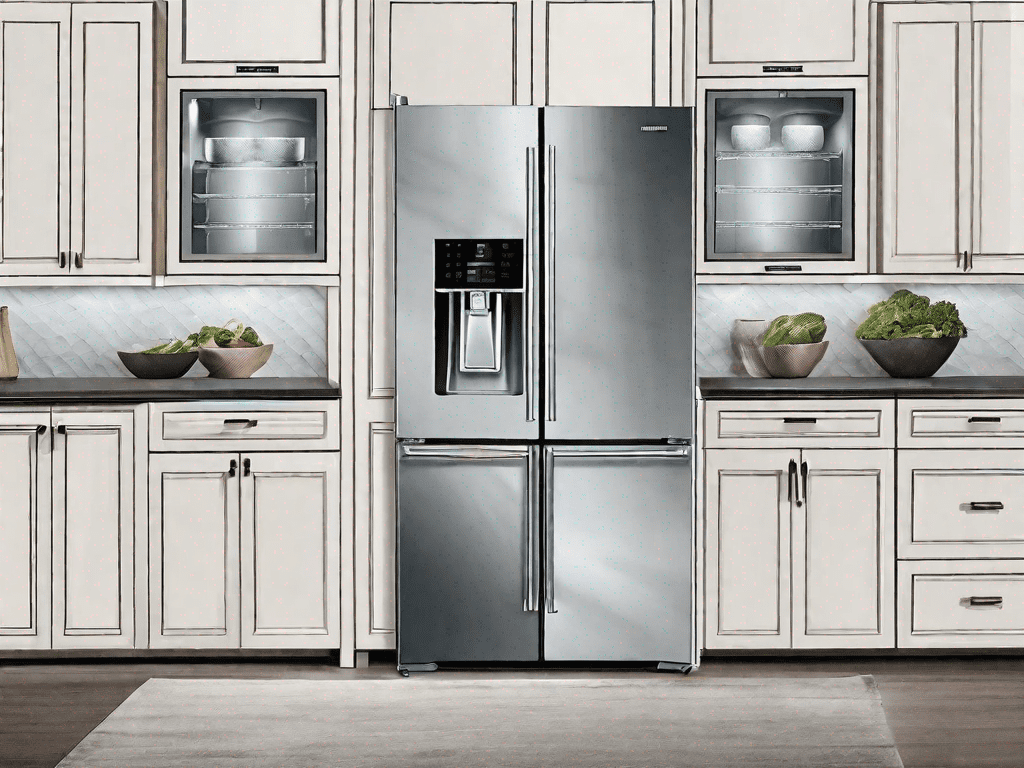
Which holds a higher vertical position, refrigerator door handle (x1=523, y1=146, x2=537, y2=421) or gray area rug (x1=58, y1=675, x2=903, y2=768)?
refrigerator door handle (x1=523, y1=146, x2=537, y2=421)

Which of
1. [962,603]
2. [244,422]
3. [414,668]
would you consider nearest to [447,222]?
[244,422]

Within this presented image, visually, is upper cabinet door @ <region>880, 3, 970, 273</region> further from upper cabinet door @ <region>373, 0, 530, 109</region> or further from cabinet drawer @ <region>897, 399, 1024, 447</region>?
upper cabinet door @ <region>373, 0, 530, 109</region>

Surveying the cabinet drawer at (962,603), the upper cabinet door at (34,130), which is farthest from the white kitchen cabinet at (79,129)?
the cabinet drawer at (962,603)

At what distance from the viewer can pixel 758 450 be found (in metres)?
3.18

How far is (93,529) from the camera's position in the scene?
122 inches

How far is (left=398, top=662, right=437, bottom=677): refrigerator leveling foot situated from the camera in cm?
313

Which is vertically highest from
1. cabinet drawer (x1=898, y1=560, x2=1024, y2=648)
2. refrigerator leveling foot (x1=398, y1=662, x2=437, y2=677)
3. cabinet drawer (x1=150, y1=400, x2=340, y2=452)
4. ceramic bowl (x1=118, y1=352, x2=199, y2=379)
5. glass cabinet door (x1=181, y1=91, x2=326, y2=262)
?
glass cabinet door (x1=181, y1=91, x2=326, y2=262)

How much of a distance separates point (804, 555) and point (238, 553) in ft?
6.19

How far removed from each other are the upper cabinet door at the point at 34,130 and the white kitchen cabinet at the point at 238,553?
37.0 inches

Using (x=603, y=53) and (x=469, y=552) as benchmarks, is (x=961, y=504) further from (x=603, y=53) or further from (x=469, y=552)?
(x=603, y=53)

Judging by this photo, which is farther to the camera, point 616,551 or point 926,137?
point 926,137

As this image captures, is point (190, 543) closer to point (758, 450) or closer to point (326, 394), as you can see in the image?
point (326, 394)

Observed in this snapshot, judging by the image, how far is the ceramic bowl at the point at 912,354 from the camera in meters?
3.41

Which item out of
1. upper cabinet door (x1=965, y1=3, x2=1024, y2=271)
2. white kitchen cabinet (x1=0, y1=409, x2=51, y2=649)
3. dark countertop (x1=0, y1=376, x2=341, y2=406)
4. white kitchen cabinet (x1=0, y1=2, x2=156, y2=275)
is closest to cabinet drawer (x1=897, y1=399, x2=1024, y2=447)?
upper cabinet door (x1=965, y1=3, x2=1024, y2=271)
